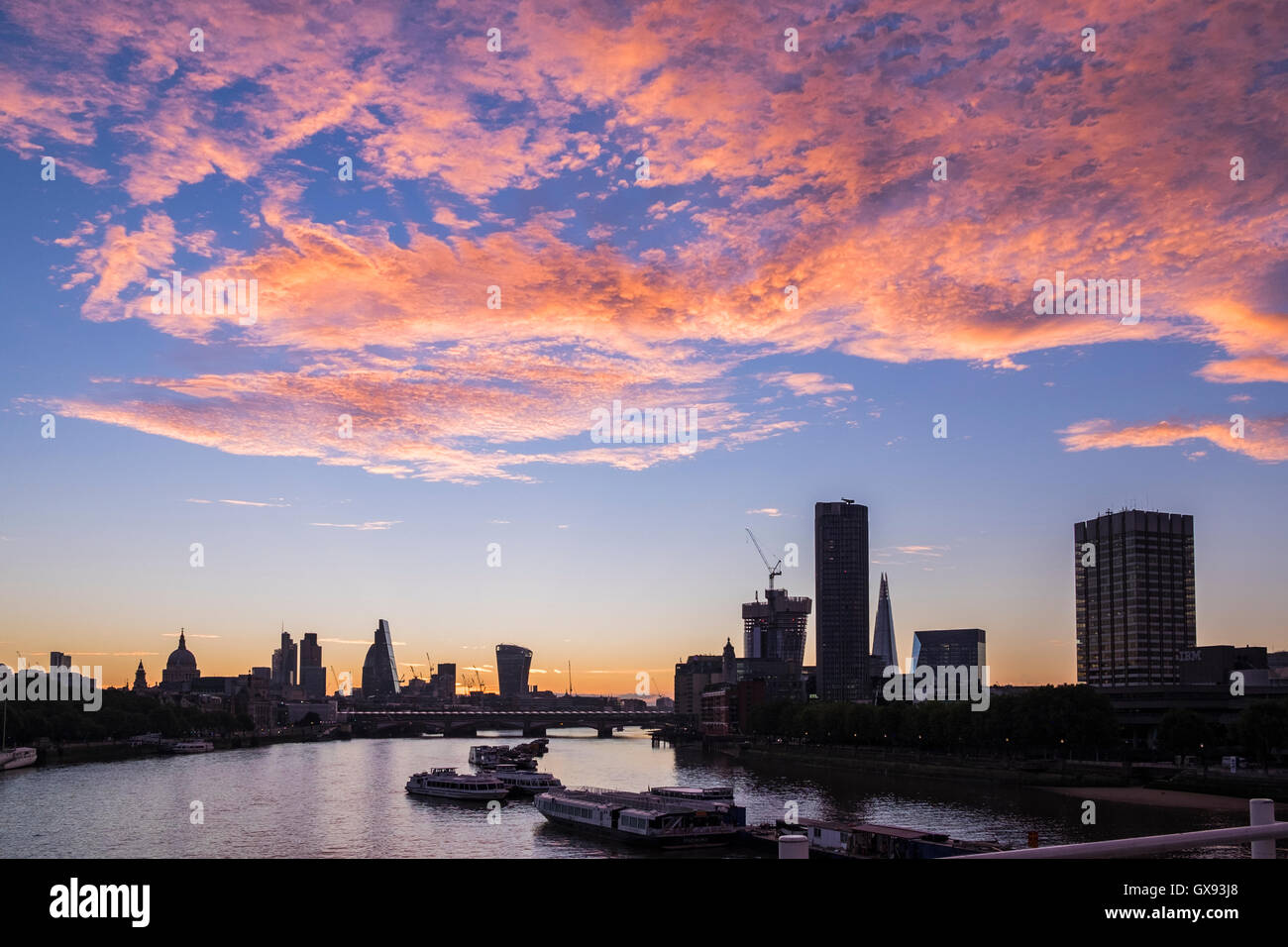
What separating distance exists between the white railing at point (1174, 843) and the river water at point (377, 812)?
53.3m

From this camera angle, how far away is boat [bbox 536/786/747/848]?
65.9m

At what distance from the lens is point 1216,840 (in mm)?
6871

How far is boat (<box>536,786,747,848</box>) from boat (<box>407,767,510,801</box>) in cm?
1681

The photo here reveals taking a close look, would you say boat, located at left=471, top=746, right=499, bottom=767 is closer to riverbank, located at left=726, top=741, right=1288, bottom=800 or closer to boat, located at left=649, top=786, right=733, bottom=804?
riverbank, located at left=726, top=741, right=1288, bottom=800

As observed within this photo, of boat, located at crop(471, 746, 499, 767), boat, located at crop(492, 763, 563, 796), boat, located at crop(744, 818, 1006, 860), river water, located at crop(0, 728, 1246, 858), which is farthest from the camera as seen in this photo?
boat, located at crop(471, 746, 499, 767)

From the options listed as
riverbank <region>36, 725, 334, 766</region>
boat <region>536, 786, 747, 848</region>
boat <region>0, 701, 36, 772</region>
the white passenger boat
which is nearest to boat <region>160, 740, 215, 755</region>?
the white passenger boat

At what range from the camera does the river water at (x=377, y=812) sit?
6400cm

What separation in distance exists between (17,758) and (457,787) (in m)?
63.1

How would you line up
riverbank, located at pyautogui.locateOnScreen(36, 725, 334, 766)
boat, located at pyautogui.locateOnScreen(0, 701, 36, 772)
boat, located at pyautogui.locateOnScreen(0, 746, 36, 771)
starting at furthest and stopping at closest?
riverbank, located at pyautogui.locateOnScreen(36, 725, 334, 766) < boat, located at pyautogui.locateOnScreen(0, 701, 36, 772) < boat, located at pyautogui.locateOnScreen(0, 746, 36, 771)

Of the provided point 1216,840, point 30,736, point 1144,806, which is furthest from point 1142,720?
point 1216,840

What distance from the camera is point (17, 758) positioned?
12662 cm
